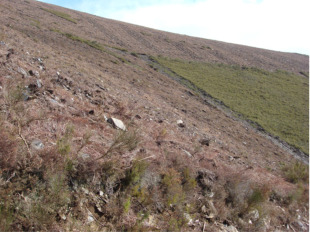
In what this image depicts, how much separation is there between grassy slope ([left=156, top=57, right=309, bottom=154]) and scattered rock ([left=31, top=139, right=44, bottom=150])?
1655cm

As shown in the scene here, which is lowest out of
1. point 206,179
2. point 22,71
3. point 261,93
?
point 206,179

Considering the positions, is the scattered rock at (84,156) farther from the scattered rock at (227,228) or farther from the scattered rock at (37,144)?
the scattered rock at (227,228)

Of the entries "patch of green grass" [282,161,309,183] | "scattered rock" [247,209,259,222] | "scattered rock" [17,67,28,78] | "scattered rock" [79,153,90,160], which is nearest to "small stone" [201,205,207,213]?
"scattered rock" [247,209,259,222]

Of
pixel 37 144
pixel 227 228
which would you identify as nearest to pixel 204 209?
pixel 227 228

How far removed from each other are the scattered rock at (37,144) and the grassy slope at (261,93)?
54.3 feet

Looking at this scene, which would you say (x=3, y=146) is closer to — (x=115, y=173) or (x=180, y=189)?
(x=115, y=173)

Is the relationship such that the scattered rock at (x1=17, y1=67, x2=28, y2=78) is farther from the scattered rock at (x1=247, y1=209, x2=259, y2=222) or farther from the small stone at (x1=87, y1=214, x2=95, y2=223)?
the scattered rock at (x1=247, y1=209, x2=259, y2=222)

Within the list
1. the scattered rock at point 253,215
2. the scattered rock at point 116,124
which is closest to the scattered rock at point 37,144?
the scattered rock at point 116,124

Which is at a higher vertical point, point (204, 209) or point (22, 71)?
point (22, 71)

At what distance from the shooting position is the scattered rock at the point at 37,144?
11.6 feet

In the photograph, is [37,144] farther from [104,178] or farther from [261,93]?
[261,93]

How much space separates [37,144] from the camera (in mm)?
3627

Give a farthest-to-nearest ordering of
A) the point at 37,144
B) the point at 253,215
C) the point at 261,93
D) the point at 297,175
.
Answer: the point at 261,93 → the point at 297,175 → the point at 253,215 → the point at 37,144

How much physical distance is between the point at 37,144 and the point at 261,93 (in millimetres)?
25493
